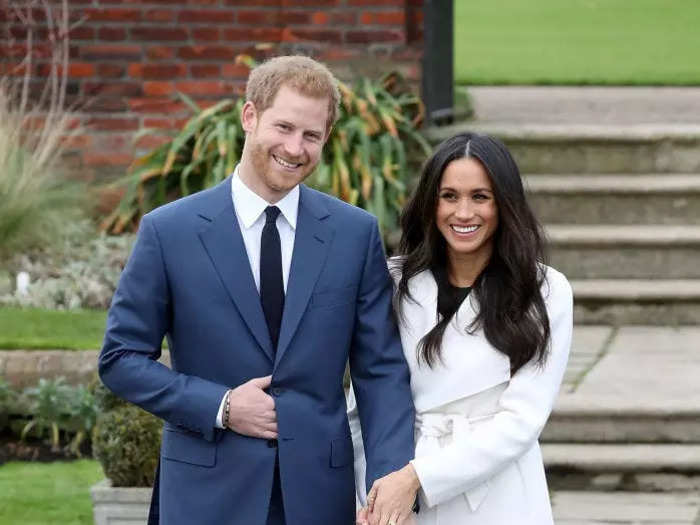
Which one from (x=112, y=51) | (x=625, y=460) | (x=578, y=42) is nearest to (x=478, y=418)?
(x=625, y=460)

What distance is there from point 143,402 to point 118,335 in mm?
156

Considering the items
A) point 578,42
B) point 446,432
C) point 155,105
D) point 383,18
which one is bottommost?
point 446,432

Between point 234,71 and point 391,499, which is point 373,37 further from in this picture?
point 391,499

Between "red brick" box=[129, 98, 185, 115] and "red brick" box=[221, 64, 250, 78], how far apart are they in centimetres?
30

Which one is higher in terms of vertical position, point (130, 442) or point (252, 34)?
point (252, 34)

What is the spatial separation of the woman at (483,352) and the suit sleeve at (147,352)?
1.44 ft

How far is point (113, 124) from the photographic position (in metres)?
9.24

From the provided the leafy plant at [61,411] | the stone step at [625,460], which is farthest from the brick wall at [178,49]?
the stone step at [625,460]

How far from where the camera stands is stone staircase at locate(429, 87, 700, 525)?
6508 millimetres

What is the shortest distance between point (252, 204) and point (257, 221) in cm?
4

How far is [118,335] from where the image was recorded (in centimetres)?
358

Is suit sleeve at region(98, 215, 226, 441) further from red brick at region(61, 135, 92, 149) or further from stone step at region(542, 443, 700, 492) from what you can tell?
red brick at region(61, 135, 92, 149)

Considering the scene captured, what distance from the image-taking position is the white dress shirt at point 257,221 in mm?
3656

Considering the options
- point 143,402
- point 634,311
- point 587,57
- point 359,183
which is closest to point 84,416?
point 359,183
